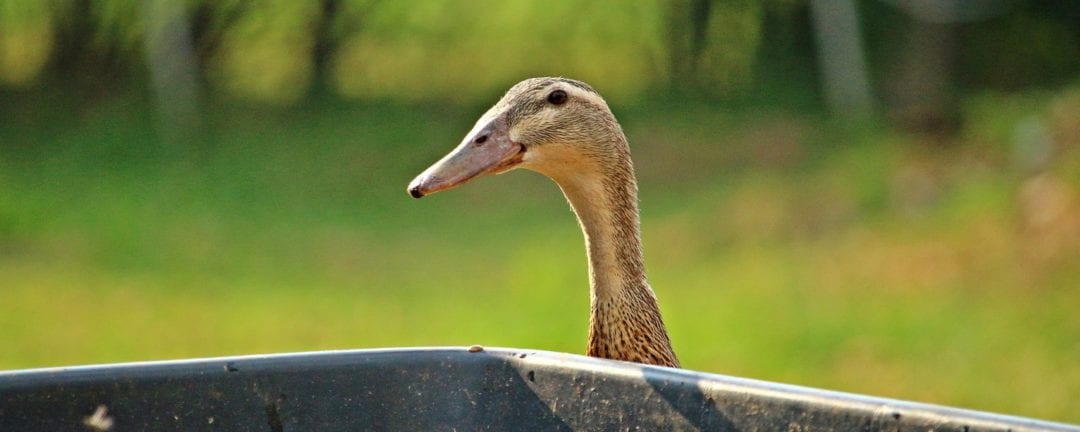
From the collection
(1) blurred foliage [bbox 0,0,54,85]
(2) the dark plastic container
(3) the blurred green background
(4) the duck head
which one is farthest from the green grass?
(2) the dark plastic container

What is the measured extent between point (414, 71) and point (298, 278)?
54.1 inches

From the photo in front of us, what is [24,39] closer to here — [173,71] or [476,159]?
[173,71]

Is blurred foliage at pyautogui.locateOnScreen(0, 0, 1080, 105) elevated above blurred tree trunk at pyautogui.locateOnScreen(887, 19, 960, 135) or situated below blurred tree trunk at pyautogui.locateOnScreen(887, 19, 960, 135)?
above

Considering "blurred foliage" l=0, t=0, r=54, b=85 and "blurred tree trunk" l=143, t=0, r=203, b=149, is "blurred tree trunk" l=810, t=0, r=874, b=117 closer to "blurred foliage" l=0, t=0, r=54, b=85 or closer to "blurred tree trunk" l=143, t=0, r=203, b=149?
"blurred tree trunk" l=143, t=0, r=203, b=149

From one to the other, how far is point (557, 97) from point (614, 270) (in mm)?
315

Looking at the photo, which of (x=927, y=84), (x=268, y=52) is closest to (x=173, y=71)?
(x=268, y=52)

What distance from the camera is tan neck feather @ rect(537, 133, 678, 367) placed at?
2.61 m

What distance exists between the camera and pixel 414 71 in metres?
6.68

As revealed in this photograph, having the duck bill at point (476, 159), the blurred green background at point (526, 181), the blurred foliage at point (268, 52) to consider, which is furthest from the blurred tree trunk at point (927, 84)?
the duck bill at point (476, 159)

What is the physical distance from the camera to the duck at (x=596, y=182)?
2523mm

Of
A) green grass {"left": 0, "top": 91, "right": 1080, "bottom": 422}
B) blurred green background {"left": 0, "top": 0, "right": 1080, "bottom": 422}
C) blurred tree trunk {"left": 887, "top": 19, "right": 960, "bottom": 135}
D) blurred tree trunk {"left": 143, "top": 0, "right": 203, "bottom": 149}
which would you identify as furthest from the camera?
blurred tree trunk {"left": 143, "top": 0, "right": 203, "bottom": 149}

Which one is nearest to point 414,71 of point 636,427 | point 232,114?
point 232,114

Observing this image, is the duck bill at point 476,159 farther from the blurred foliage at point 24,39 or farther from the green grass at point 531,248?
the blurred foliage at point 24,39

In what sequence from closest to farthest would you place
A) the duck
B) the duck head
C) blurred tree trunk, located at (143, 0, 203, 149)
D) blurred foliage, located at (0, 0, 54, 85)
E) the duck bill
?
the duck bill
the duck head
the duck
blurred tree trunk, located at (143, 0, 203, 149)
blurred foliage, located at (0, 0, 54, 85)
